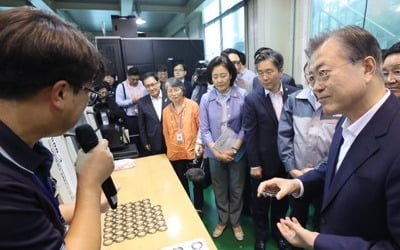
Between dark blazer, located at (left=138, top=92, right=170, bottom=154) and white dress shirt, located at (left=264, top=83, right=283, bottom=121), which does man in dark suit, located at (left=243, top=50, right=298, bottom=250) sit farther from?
dark blazer, located at (left=138, top=92, right=170, bottom=154)

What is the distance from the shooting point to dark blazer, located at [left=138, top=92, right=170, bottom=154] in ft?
8.04

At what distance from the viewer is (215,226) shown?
2.28m

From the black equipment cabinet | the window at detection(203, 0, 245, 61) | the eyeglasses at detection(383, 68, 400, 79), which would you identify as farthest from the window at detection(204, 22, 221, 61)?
the eyeglasses at detection(383, 68, 400, 79)

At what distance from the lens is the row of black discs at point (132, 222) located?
110cm

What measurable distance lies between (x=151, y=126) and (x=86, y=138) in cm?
176

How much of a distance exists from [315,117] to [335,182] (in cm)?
78

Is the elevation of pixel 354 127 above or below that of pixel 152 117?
above

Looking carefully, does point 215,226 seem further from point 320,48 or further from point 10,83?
point 10,83

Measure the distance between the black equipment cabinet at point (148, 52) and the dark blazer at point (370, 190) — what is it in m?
3.84

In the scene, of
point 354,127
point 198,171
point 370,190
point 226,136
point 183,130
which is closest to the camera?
point 370,190

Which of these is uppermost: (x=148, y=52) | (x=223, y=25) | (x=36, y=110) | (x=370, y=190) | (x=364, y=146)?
(x=223, y=25)

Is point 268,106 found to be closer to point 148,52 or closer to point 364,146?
point 364,146

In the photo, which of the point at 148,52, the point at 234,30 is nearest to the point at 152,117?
the point at 148,52

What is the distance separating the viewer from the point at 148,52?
471cm
